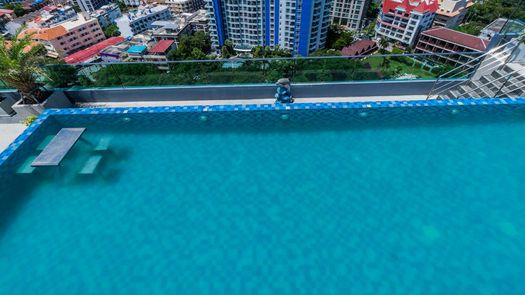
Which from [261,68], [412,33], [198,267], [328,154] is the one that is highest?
[261,68]

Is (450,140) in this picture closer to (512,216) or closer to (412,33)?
(512,216)

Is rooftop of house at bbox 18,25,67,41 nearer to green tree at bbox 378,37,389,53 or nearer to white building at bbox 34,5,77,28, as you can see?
white building at bbox 34,5,77,28

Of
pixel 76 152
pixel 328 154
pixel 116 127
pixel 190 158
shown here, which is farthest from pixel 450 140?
pixel 76 152

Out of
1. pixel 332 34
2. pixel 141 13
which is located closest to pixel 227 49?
pixel 332 34

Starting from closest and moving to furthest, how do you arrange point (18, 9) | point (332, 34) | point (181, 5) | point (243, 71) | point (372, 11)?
1. point (243, 71)
2. point (332, 34)
3. point (372, 11)
4. point (181, 5)
5. point (18, 9)

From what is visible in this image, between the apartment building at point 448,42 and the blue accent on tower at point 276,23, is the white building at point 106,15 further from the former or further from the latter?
the apartment building at point 448,42

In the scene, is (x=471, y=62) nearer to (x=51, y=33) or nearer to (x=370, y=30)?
(x=370, y=30)
